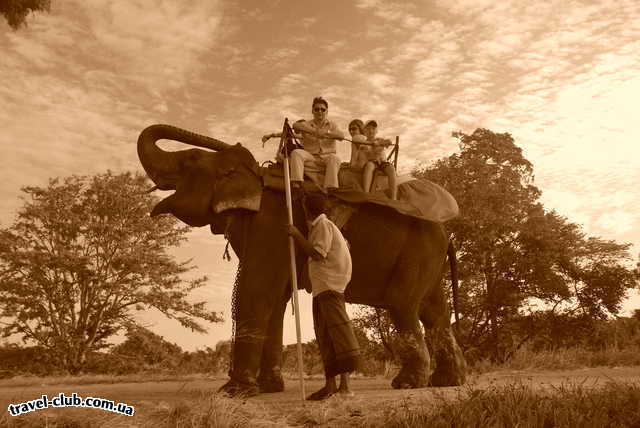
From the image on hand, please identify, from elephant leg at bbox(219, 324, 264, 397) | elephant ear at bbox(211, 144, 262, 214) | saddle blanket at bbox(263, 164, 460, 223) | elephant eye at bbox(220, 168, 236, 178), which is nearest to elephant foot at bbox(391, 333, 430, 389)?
saddle blanket at bbox(263, 164, 460, 223)

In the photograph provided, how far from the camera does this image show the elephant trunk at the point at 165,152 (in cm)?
841

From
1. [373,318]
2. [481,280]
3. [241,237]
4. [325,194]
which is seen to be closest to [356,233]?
[325,194]

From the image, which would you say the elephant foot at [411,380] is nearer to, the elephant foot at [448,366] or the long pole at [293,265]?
the elephant foot at [448,366]

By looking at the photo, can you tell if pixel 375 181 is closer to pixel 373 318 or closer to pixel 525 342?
pixel 373 318

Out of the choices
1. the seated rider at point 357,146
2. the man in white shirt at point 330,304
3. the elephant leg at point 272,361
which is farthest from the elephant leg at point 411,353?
the seated rider at point 357,146

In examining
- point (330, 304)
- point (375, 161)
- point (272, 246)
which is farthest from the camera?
point (375, 161)

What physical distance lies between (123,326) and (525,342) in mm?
13802

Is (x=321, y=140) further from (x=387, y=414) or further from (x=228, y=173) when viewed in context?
(x=387, y=414)

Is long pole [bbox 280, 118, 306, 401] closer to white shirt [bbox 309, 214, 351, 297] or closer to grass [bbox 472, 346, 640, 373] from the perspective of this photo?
white shirt [bbox 309, 214, 351, 297]

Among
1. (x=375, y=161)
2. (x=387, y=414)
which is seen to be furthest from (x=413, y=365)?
(x=387, y=414)

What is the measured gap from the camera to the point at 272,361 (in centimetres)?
852

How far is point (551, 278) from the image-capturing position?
1969 centimetres

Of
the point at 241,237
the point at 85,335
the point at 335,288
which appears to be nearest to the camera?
the point at 335,288

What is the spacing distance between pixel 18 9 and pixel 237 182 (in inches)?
269
